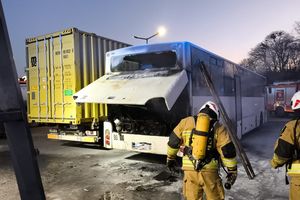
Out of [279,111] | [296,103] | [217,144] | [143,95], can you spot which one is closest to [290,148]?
[296,103]

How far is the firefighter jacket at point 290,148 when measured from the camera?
130 inches

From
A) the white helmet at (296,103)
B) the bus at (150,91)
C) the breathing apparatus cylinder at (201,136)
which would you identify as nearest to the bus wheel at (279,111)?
the bus at (150,91)

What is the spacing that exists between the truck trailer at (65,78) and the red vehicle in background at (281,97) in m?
18.8

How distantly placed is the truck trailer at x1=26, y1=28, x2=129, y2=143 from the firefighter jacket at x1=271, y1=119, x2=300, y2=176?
6.46 m

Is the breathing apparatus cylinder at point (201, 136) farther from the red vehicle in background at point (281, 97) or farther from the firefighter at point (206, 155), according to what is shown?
the red vehicle in background at point (281, 97)

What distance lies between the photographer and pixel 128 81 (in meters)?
7.46

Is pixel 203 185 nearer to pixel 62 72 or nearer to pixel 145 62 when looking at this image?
pixel 145 62

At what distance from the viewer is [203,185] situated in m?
3.62

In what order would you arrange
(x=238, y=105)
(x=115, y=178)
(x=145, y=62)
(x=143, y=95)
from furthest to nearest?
(x=238, y=105)
(x=145, y=62)
(x=115, y=178)
(x=143, y=95)

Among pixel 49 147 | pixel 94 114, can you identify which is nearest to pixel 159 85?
pixel 94 114

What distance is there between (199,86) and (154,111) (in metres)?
1.27

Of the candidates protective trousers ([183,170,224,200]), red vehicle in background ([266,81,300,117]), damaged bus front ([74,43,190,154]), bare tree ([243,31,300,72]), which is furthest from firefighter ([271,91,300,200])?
bare tree ([243,31,300,72])

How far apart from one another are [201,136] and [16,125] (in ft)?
6.83

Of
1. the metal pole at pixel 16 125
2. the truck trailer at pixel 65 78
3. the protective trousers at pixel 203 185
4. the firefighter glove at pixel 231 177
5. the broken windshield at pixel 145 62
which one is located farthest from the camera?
the truck trailer at pixel 65 78
